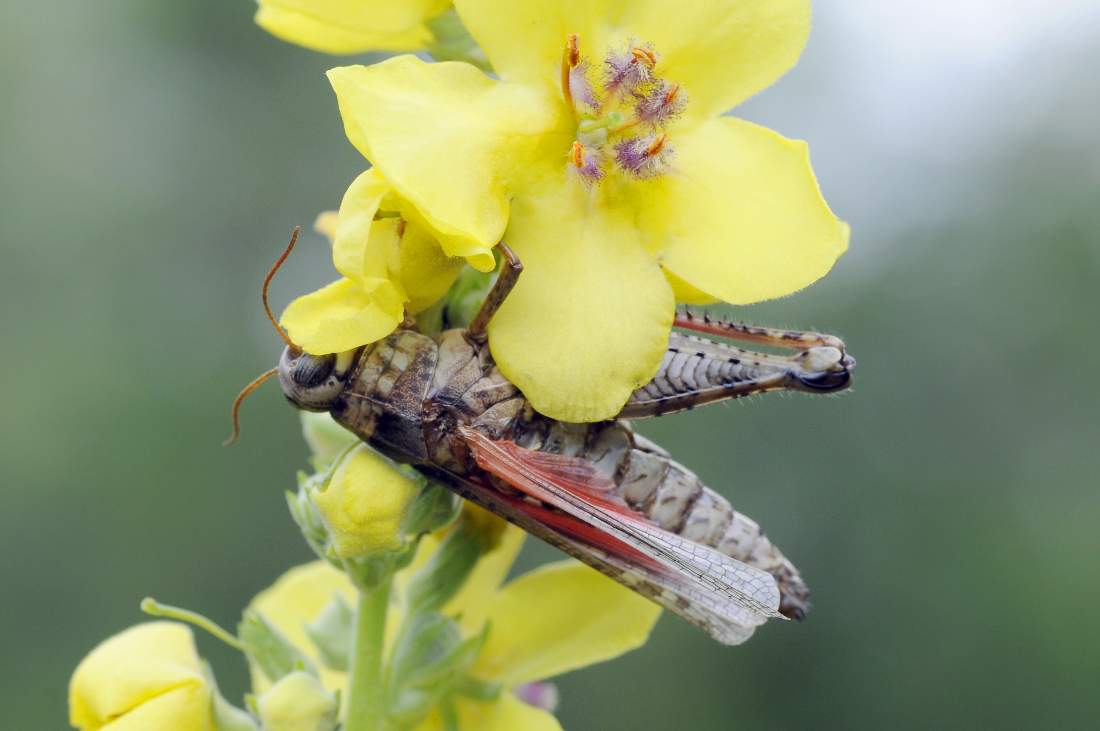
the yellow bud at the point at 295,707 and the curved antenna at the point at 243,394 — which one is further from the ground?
the curved antenna at the point at 243,394

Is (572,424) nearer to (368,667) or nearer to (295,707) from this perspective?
(368,667)

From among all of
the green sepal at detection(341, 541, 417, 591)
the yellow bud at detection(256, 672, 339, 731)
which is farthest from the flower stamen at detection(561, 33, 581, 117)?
the yellow bud at detection(256, 672, 339, 731)

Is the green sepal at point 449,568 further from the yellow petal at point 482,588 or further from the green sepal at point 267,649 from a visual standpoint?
the green sepal at point 267,649

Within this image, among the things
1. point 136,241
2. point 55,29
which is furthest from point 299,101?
point 136,241

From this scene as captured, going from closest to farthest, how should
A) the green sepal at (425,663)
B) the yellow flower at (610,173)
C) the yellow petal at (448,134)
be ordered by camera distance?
the yellow petal at (448,134) → the yellow flower at (610,173) → the green sepal at (425,663)

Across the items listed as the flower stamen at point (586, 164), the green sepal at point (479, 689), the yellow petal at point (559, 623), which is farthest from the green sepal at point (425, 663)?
the flower stamen at point (586, 164)

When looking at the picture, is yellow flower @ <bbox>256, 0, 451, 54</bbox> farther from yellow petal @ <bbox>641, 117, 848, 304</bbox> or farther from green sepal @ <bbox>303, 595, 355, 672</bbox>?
green sepal @ <bbox>303, 595, 355, 672</bbox>

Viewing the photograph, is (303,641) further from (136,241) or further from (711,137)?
(136,241)
